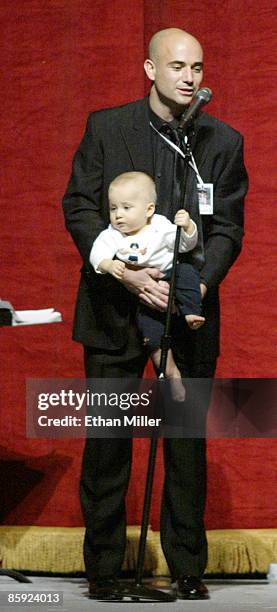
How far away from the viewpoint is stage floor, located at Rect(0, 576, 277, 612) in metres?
2.97

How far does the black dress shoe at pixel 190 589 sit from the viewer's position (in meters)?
3.13

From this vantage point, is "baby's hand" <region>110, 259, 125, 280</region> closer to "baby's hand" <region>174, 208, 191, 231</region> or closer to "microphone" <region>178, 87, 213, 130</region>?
"baby's hand" <region>174, 208, 191, 231</region>

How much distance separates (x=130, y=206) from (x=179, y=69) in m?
0.37

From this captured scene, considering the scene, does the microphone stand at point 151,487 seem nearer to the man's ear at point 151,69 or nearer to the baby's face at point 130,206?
the baby's face at point 130,206

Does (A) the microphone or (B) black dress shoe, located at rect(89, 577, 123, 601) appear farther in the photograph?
(B) black dress shoe, located at rect(89, 577, 123, 601)

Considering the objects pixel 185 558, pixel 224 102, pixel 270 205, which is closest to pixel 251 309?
pixel 270 205

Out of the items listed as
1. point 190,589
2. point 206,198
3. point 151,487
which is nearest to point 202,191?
point 206,198

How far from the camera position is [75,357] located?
382 cm

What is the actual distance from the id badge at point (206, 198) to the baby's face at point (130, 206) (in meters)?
0.17

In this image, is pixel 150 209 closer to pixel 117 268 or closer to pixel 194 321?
pixel 117 268

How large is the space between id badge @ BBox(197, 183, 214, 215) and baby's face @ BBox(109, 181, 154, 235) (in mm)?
169

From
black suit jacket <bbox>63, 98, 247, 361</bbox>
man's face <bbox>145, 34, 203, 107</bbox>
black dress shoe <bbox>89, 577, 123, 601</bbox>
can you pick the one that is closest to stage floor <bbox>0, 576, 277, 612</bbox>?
black dress shoe <bbox>89, 577, 123, 601</bbox>

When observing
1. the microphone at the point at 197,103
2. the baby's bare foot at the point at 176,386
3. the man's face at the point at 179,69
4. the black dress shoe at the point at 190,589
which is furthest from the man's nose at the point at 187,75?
the black dress shoe at the point at 190,589

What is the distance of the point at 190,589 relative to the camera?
3.13 m
